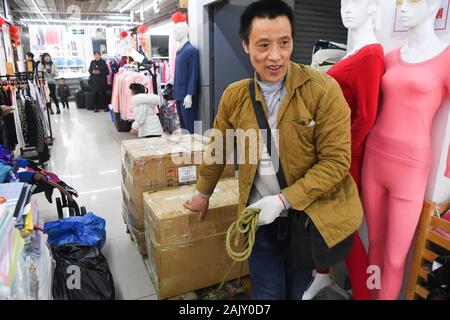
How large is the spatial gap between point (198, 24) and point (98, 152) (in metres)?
2.75

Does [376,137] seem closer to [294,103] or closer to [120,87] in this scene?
[294,103]

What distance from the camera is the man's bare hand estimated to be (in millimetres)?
1730

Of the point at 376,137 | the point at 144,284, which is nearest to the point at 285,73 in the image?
the point at 376,137

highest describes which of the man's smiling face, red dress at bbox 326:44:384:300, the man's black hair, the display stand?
the man's black hair

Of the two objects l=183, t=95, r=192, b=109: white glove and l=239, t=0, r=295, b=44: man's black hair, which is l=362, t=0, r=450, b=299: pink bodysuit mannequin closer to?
l=239, t=0, r=295, b=44: man's black hair

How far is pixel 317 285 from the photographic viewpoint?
2.10m

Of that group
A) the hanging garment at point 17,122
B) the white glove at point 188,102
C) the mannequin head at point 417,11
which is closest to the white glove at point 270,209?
the mannequin head at point 417,11

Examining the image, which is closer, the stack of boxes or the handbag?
the handbag

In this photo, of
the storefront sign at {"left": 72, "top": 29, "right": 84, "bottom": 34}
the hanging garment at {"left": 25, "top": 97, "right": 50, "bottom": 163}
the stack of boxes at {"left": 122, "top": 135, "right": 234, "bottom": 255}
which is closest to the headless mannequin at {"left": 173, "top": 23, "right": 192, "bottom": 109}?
the stack of boxes at {"left": 122, "top": 135, "right": 234, "bottom": 255}

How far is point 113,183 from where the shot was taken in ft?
13.7

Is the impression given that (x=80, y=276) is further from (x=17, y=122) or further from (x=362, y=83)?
(x=17, y=122)

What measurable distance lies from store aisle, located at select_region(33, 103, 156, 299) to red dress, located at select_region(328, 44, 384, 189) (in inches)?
65.6

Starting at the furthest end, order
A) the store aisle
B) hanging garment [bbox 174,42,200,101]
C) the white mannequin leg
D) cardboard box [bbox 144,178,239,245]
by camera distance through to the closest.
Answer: hanging garment [bbox 174,42,200,101] → the store aisle → the white mannequin leg → cardboard box [bbox 144,178,239,245]

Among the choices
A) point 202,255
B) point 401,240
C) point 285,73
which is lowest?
point 202,255
